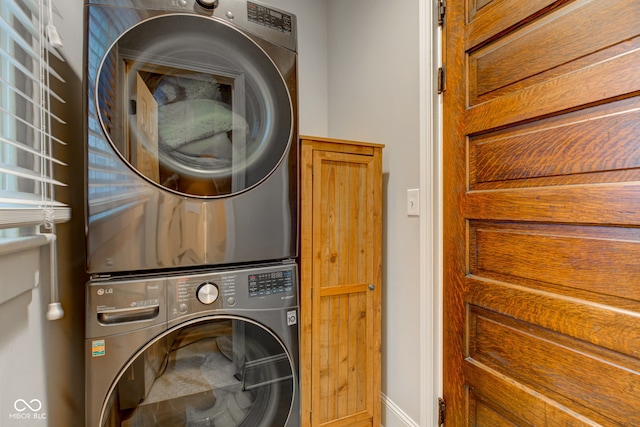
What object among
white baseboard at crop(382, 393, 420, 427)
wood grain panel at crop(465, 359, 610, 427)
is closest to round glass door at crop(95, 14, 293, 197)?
wood grain panel at crop(465, 359, 610, 427)

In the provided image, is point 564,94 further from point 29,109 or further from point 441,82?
point 29,109

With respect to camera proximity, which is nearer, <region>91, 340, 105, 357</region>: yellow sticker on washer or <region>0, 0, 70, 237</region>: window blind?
<region>0, 0, 70, 237</region>: window blind

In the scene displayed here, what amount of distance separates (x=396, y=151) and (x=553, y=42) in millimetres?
711

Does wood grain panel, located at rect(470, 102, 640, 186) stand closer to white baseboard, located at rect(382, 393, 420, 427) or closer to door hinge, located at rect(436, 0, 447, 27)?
door hinge, located at rect(436, 0, 447, 27)

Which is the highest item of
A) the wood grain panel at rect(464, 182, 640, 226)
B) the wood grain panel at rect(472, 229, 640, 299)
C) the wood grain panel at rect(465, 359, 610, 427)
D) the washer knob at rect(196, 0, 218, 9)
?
the washer knob at rect(196, 0, 218, 9)

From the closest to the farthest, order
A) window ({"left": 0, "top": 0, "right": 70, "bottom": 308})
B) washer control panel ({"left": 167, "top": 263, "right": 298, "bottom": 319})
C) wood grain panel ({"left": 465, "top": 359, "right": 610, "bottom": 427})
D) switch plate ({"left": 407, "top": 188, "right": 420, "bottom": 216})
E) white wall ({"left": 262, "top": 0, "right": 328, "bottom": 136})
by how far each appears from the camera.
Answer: window ({"left": 0, "top": 0, "right": 70, "bottom": 308}), wood grain panel ({"left": 465, "top": 359, "right": 610, "bottom": 427}), washer control panel ({"left": 167, "top": 263, "right": 298, "bottom": 319}), switch plate ({"left": 407, "top": 188, "right": 420, "bottom": 216}), white wall ({"left": 262, "top": 0, "right": 328, "bottom": 136})

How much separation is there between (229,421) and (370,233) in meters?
0.95

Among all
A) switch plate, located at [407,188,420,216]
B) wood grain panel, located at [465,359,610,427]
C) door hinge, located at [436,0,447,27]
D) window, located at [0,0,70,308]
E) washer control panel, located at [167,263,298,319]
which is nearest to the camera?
window, located at [0,0,70,308]

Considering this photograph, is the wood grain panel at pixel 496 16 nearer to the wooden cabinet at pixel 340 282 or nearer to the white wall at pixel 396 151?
the white wall at pixel 396 151

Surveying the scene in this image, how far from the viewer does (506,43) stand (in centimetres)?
101

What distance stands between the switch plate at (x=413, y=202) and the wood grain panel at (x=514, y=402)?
630 mm

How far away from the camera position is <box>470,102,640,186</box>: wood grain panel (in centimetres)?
75

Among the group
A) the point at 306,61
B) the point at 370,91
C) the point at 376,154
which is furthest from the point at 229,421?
the point at 306,61

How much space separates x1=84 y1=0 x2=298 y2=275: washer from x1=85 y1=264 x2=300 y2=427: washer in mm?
79
